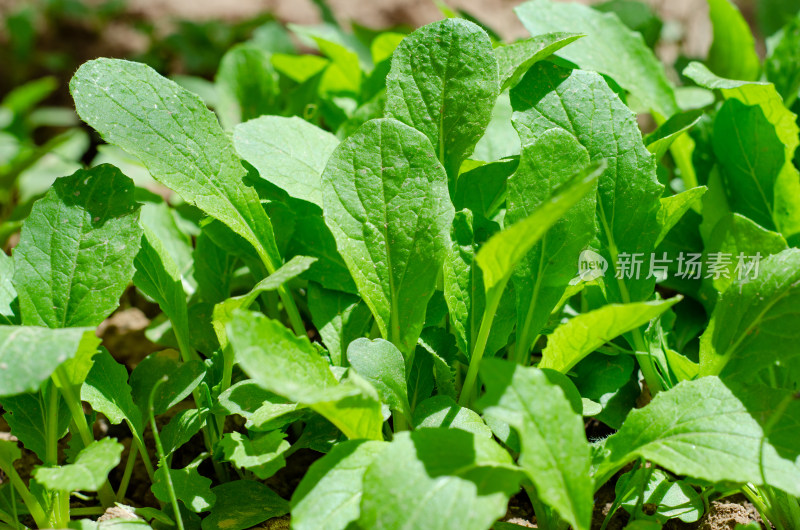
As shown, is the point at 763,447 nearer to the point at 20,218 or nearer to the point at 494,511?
the point at 494,511

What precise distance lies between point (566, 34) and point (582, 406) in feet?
1.58

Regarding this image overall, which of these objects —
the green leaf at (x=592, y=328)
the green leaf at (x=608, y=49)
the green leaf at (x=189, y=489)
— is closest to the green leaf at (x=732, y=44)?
the green leaf at (x=608, y=49)

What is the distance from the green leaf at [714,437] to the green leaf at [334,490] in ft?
0.82

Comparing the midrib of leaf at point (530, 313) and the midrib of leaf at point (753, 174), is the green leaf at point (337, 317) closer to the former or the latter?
the midrib of leaf at point (530, 313)

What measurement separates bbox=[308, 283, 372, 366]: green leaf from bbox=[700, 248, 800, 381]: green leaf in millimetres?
421

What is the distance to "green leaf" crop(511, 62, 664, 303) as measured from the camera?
34.0 inches

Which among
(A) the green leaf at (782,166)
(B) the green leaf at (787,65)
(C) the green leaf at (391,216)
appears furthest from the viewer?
(B) the green leaf at (787,65)

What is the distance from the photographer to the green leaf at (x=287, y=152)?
0.91 meters

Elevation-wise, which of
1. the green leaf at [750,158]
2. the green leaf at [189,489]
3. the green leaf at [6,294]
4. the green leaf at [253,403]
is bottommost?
the green leaf at [189,489]

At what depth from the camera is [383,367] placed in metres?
0.77

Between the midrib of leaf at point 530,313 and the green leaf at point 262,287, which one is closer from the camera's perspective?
the green leaf at point 262,287

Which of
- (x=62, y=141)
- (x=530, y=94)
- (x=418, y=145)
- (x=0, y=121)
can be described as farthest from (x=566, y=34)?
(x=0, y=121)

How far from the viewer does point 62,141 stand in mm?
1679

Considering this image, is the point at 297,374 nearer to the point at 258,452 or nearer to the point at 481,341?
the point at 258,452
